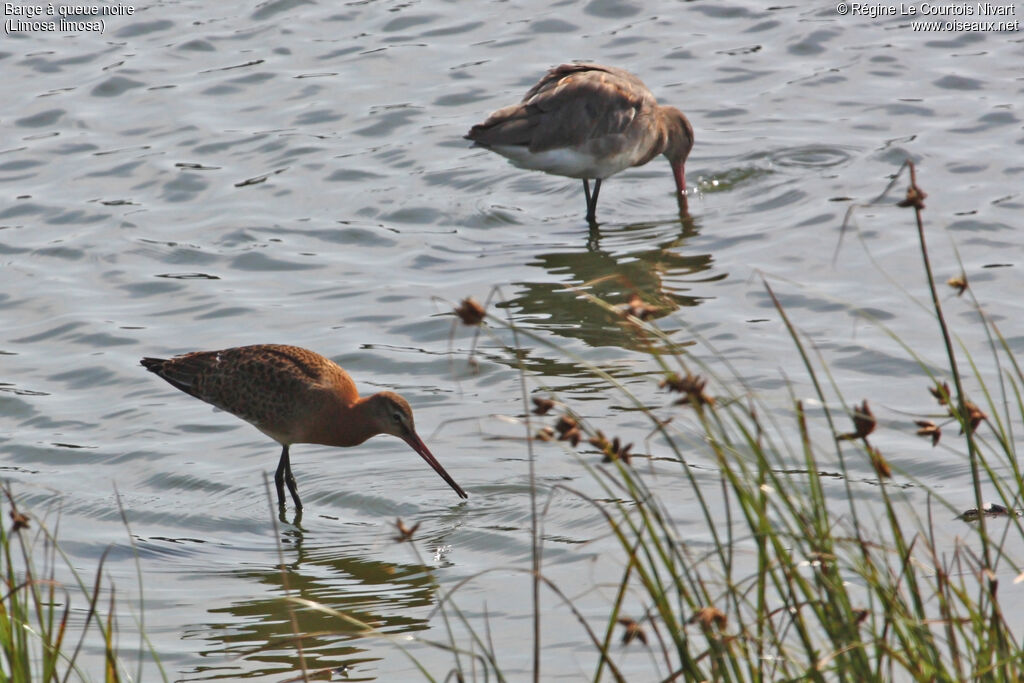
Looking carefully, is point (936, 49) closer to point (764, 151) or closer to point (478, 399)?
point (764, 151)

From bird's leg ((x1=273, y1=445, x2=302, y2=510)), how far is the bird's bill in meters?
0.52

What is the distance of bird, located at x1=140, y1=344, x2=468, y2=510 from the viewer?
6184 mm

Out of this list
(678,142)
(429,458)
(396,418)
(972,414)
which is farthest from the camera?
(678,142)

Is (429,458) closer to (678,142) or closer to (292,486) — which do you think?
(292,486)

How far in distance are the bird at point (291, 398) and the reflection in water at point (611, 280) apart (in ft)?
5.72

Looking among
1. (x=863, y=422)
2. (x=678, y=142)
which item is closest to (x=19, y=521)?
(x=863, y=422)

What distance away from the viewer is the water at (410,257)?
558 cm

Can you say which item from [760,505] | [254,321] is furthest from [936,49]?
[760,505]

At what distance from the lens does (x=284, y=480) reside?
6.30m

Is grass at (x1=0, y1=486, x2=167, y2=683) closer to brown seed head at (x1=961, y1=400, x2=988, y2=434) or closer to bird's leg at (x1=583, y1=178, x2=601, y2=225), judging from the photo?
brown seed head at (x1=961, y1=400, x2=988, y2=434)

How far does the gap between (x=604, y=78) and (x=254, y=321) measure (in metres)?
3.43

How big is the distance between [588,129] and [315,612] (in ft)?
17.9

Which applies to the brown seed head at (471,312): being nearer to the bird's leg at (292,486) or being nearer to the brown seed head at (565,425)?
the brown seed head at (565,425)

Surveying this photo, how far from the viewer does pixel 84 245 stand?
9211mm
